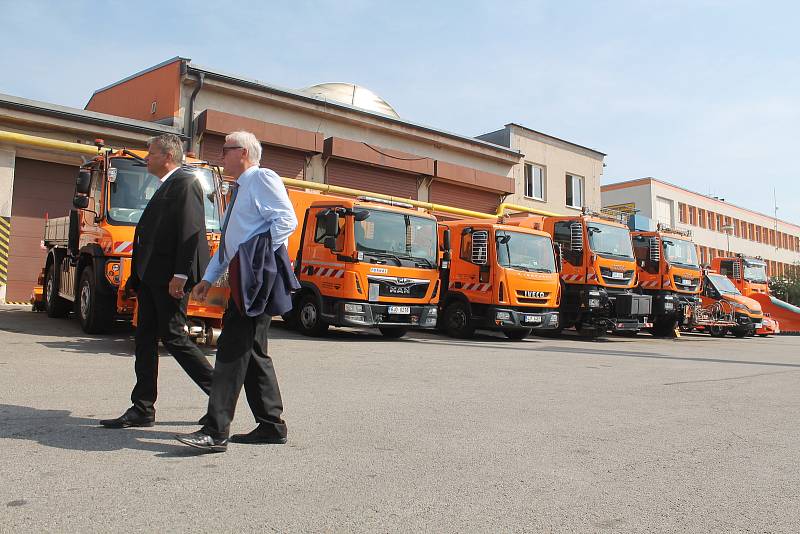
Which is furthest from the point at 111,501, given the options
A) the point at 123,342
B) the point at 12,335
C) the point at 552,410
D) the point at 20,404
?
the point at 12,335

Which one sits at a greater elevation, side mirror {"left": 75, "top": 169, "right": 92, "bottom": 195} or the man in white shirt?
side mirror {"left": 75, "top": 169, "right": 92, "bottom": 195}

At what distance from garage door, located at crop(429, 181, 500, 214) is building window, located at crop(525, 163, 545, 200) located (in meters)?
2.70

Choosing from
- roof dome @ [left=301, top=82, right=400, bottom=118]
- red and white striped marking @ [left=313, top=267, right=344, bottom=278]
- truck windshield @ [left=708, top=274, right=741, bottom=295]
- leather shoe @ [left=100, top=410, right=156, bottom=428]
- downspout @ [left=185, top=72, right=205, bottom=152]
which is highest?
roof dome @ [left=301, top=82, right=400, bottom=118]

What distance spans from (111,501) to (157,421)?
1.69m

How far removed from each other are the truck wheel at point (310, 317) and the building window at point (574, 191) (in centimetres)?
2014

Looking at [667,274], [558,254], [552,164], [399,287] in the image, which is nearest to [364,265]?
[399,287]

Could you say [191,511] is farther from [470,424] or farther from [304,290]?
[304,290]

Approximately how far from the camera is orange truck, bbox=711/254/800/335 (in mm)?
25438

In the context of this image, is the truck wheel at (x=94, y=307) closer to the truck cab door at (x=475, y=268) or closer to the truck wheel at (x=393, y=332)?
the truck wheel at (x=393, y=332)

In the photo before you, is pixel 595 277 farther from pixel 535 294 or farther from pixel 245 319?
pixel 245 319

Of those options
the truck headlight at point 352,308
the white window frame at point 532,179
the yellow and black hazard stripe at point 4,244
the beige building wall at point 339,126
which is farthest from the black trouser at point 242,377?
the white window frame at point 532,179

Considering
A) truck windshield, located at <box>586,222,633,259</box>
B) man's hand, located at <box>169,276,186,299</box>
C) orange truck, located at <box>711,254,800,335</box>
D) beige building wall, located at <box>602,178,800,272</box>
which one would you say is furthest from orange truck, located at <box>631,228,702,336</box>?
beige building wall, located at <box>602,178,800,272</box>

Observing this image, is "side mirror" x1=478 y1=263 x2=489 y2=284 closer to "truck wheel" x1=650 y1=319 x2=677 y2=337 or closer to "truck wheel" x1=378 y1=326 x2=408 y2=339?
"truck wheel" x1=378 y1=326 x2=408 y2=339

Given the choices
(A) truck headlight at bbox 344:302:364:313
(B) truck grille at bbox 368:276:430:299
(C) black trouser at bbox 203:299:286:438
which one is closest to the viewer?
(C) black trouser at bbox 203:299:286:438
